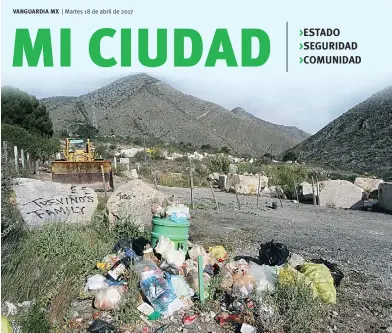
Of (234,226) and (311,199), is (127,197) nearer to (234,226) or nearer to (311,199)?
(234,226)

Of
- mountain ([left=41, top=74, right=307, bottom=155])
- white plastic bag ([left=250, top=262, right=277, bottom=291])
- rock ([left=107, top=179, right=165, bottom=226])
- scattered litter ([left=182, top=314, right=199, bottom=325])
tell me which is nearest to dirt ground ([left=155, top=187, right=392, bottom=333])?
white plastic bag ([left=250, top=262, right=277, bottom=291])

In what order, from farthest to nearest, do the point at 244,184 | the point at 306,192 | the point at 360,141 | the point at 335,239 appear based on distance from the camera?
the point at 360,141
the point at 244,184
the point at 306,192
the point at 335,239

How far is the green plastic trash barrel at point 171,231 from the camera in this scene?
452 cm

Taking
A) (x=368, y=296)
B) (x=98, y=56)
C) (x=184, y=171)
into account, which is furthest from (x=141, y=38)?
(x=184, y=171)

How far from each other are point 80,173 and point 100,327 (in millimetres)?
8451

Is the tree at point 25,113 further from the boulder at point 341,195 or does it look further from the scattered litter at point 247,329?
the scattered litter at point 247,329

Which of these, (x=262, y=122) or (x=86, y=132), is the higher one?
(x=262, y=122)

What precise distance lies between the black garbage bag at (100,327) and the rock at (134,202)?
242cm

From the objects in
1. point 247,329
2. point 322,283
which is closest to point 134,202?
point 322,283

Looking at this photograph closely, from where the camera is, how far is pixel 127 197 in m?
6.07

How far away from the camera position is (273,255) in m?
4.68

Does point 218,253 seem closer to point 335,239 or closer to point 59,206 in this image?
point 59,206

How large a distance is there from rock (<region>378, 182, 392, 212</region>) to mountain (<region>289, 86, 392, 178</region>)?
10.3 metres

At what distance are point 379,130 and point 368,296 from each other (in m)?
27.9
